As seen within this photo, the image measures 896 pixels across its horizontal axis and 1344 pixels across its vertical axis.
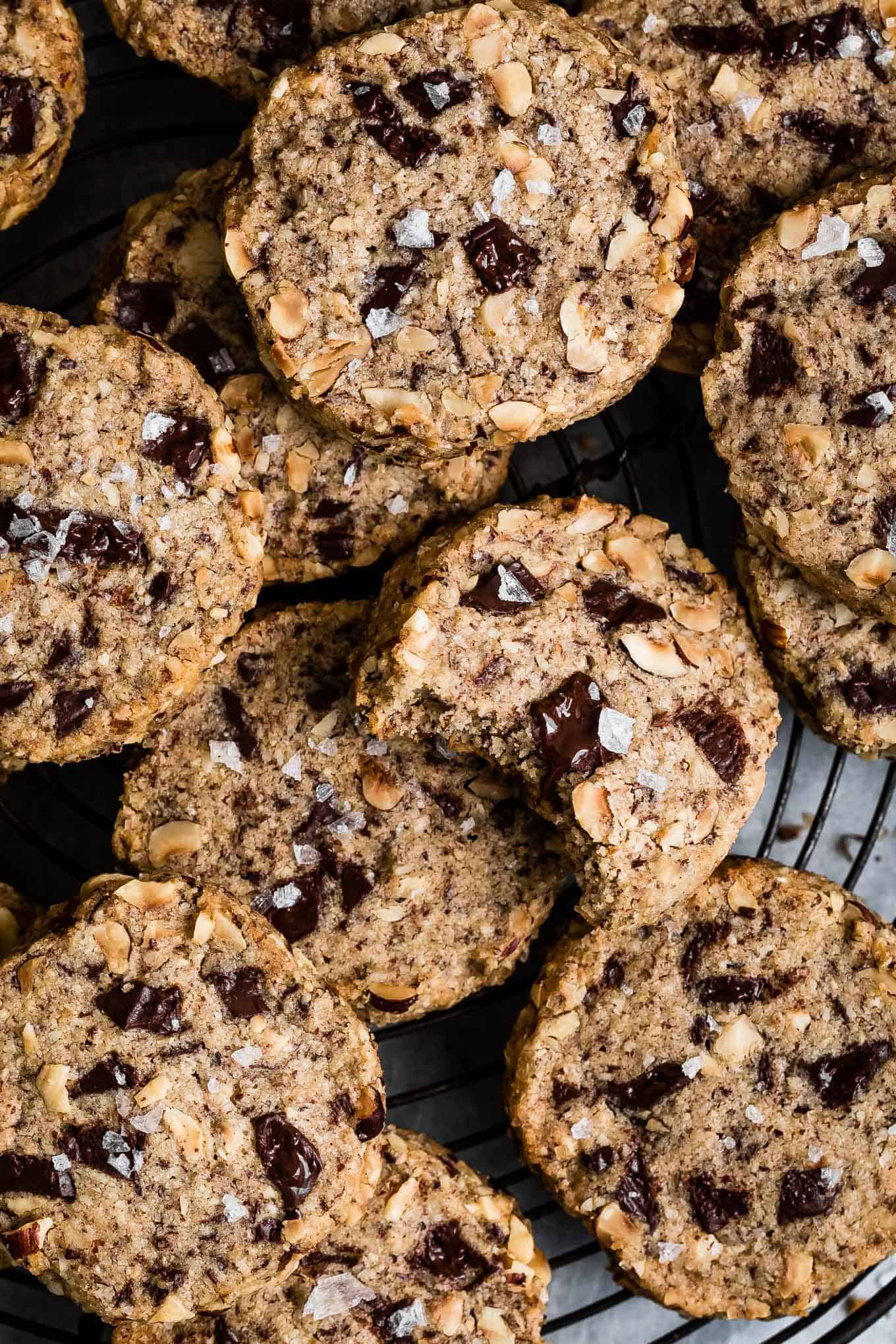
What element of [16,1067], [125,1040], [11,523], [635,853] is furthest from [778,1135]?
[11,523]

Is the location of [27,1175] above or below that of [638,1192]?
above

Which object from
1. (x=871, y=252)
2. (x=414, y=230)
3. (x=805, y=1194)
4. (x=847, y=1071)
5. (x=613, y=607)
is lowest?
(x=805, y=1194)

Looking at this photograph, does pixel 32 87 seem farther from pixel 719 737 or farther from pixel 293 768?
pixel 719 737

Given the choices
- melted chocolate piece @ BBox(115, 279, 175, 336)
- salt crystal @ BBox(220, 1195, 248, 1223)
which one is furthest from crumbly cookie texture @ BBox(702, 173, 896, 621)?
salt crystal @ BBox(220, 1195, 248, 1223)

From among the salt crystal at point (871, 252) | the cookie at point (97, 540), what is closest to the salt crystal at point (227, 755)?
the cookie at point (97, 540)

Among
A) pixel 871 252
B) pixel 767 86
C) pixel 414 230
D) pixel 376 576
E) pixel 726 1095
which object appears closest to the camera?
pixel 414 230

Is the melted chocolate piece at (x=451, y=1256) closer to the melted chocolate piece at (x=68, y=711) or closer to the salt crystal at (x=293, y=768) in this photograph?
the salt crystal at (x=293, y=768)

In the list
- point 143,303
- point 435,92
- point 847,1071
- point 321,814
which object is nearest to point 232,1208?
point 321,814
